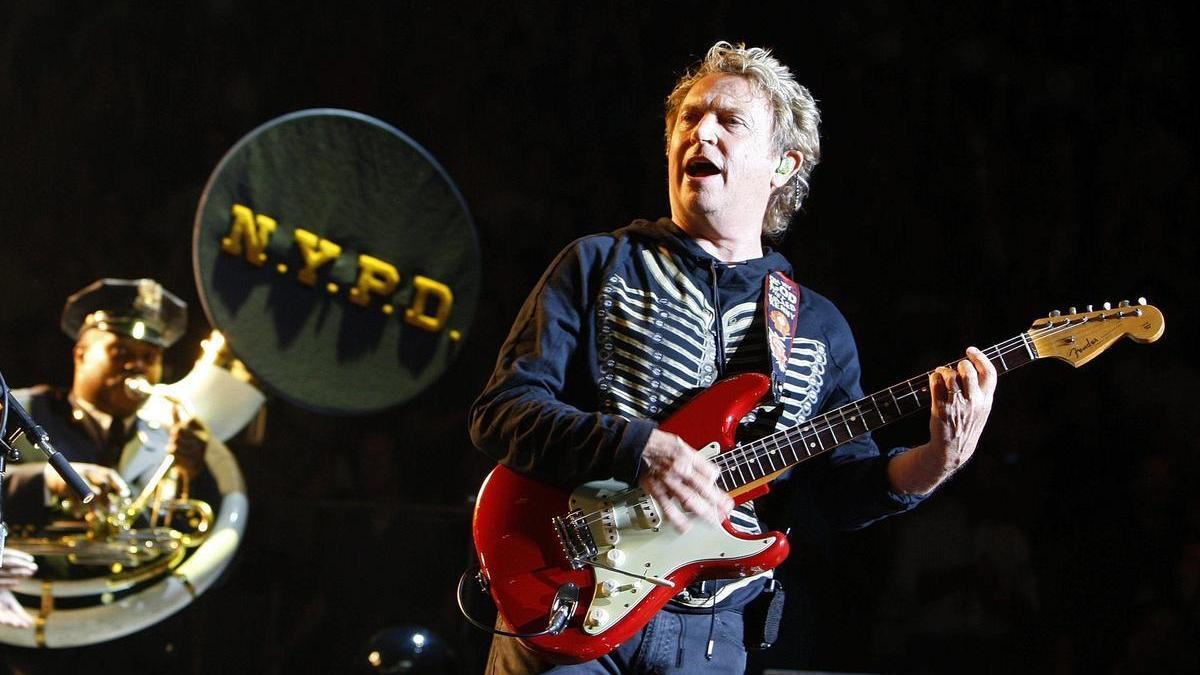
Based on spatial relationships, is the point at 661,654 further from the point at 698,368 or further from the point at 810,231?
the point at 810,231

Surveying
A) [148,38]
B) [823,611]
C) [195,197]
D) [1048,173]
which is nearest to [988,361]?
[823,611]

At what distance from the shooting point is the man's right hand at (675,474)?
6.28ft

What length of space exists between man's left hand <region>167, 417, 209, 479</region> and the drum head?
0.31 m

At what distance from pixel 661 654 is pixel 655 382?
20.8 inches

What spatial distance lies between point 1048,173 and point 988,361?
273 cm

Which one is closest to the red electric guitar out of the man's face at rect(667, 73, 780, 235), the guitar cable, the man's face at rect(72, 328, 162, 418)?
the guitar cable

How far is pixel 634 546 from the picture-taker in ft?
6.75

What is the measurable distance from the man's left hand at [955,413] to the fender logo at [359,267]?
8.55 ft

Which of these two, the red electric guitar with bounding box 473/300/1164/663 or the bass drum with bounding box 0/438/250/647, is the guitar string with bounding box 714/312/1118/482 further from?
the bass drum with bounding box 0/438/250/647

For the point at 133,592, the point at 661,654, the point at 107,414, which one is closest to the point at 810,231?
the point at 661,654

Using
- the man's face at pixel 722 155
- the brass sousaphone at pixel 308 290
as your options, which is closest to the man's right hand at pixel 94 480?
the brass sousaphone at pixel 308 290

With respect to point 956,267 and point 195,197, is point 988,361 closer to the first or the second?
point 956,267

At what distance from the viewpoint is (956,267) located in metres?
4.50

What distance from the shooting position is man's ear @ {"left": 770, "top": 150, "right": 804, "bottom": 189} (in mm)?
2625
